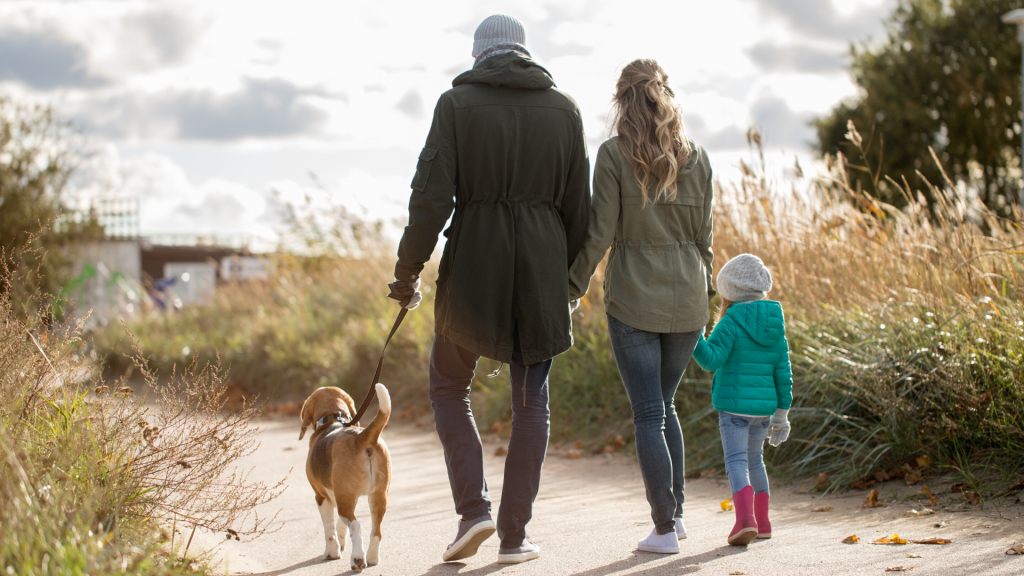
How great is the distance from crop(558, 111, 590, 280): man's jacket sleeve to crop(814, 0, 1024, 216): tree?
21.5m

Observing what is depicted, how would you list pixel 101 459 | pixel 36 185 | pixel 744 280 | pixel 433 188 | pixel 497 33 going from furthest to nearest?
pixel 36 185
pixel 744 280
pixel 497 33
pixel 433 188
pixel 101 459

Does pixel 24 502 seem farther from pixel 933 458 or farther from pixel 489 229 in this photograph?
pixel 933 458

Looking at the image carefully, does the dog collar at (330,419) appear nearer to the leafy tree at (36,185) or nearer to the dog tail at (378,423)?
the dog tail at (378,423)

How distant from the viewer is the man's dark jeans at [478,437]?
3354mm

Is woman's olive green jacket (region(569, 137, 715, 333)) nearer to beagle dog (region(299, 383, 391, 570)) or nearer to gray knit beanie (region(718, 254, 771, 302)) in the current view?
gray knit beanie (region(718, 254, 771, 302))

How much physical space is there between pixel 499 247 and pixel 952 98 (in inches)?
971

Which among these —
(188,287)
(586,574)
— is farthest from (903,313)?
(188,287)

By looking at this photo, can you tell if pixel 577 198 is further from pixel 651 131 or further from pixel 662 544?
pixel 662 544

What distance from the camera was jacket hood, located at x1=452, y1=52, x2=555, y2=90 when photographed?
A: 10.7 feet

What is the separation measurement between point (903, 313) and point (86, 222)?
1808 cm

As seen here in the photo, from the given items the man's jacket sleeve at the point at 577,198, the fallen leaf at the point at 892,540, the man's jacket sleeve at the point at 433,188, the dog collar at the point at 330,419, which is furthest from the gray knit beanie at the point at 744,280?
the dog collar at the point at 330,419

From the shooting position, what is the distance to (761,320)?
3.61 metres

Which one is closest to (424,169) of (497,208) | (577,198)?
(497,208)

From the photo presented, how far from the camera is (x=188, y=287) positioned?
60.1 ft
